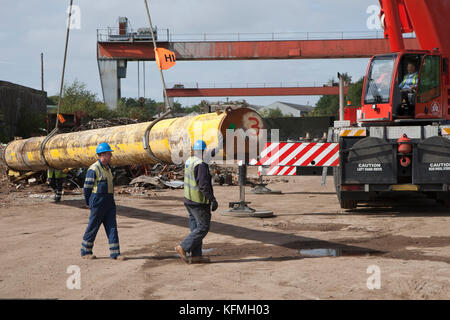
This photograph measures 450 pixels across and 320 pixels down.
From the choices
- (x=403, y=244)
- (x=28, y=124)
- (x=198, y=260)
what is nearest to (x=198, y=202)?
(x=198, y=260)

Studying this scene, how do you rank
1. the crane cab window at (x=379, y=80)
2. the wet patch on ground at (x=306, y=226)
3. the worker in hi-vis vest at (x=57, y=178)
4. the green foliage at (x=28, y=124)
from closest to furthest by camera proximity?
the wet patch on ground at (x=306, y=226) < the crane cab window at (x=379, y=80) < the worker in hi-vis vest at (x=57, y=178) < the green foliage at (x=28, y=124)

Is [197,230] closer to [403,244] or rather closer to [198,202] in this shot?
[198,202]

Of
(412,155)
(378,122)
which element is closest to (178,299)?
(412,155)

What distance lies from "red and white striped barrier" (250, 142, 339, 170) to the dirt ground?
1060mm

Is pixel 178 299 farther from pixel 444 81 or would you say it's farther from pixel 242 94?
pixel 242 94

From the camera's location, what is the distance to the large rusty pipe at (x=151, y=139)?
738 cm

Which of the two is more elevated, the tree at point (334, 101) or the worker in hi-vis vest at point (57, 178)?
the tree at point (334, 101)

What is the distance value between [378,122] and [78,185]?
392 inches

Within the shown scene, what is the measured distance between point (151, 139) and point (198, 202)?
1922 millimetres

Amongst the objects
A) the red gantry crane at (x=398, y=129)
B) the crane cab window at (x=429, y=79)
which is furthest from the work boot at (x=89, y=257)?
the crane cab window at (x=429, y=79)

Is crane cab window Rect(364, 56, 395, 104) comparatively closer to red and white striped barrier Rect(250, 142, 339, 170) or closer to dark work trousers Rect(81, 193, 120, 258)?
red and white striped barrier Rect(250, 142, 339, 170)

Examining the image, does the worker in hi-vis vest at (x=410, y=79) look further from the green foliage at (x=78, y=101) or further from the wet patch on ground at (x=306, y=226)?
the green foliage at (x=78, y=101)

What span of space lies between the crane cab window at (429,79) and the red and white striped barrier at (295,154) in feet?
7.33
